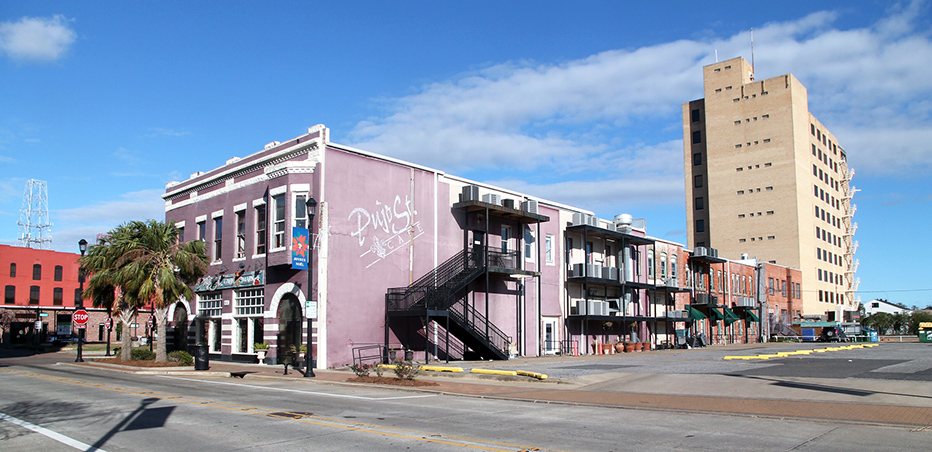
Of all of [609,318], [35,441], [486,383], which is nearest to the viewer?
[35,441]

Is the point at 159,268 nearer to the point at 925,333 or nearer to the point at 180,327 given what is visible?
the point at 180,327

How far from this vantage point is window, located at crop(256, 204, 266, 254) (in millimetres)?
31312

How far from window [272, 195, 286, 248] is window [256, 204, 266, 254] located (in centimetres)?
158

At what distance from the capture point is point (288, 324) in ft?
96.1

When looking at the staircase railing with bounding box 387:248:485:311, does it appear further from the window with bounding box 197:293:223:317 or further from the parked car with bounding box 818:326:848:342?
Result: the parked car with bounding box 818:326:848:342

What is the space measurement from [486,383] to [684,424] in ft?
30.0

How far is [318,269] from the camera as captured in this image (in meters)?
27.6

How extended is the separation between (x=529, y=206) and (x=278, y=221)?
13634 mm

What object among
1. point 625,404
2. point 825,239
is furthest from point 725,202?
point 625,404

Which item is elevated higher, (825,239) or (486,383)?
(825,239)

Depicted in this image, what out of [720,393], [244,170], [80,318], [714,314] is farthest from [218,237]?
[714,314]

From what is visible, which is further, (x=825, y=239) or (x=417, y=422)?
(x=825, y=239)

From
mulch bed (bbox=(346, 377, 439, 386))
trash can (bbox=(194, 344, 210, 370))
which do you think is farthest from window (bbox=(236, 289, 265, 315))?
mulch bed (bbox=(346, 377, 439, 386))

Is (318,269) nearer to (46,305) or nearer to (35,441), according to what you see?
(35,441)
